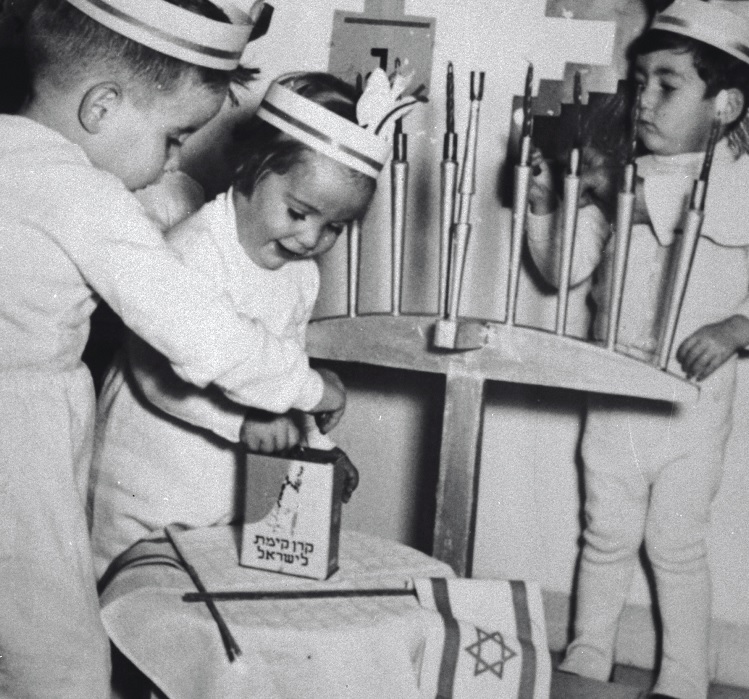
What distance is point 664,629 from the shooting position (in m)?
1.15

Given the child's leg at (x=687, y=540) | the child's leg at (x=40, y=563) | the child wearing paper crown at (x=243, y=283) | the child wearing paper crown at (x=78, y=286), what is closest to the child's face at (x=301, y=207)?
the child wearing paper crown at (x=243, y=283)

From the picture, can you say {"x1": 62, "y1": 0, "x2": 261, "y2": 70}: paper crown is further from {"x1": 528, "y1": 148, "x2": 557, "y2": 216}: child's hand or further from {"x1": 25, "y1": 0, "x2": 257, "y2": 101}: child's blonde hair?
{"x1": 528, "y1": 148, "x2": 557, "y2": 216}: child's hand

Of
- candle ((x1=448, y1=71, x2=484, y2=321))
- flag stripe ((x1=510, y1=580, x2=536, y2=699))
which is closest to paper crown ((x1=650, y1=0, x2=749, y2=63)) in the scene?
candle ((x1=448, y1=71, x2=484, y2=321))

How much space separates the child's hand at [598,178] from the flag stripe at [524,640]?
1.52 ft

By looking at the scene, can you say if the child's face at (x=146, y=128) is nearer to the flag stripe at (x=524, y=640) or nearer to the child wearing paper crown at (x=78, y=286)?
the child wearing paper crown at (x=78, y=286)

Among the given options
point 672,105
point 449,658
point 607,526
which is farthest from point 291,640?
point 672,105

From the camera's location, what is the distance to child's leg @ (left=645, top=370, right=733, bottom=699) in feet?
3.59

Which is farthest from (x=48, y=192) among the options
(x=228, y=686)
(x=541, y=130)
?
(x=541, y=130)

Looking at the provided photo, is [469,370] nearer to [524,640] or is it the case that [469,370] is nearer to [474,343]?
[474,343]

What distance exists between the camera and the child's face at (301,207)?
86cm

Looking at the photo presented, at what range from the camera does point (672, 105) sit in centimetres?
103

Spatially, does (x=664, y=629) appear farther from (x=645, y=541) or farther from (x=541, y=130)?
(x=541, y=130)

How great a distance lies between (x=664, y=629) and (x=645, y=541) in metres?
0.10

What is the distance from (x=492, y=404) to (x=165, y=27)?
656 mm
